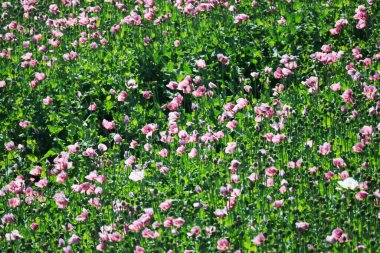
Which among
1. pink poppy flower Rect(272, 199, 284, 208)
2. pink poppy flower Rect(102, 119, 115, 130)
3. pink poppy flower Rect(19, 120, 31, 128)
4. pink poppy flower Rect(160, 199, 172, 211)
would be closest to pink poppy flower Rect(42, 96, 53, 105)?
pink poppy flower Rect(19, 120, 31, 128)

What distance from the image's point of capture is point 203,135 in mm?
6594

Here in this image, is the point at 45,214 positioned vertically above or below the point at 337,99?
below

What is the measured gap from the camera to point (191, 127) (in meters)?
6.96

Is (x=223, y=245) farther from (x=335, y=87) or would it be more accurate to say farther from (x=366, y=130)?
(x=335, y=87)

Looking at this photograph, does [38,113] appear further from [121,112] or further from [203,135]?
[203,135]

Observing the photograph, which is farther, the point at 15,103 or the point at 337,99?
the point at 15,103

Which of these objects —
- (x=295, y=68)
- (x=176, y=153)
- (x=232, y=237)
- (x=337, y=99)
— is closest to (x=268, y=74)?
(x=295, y=68)

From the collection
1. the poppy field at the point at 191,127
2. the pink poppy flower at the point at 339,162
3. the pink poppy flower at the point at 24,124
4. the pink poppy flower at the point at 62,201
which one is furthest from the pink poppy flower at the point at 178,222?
the pink poppy flower at the point at 24,124

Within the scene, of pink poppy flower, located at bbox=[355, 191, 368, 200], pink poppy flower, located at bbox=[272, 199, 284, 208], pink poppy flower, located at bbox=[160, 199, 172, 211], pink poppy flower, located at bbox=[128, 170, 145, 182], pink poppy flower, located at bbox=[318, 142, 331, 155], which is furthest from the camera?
pink poppy flower, located at bbox=[128, 170, 145, 182]

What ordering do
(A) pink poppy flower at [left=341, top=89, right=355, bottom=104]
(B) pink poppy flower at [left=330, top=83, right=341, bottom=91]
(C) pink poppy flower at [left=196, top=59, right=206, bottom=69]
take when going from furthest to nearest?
1. (C) pink poppy flower at [left=196, top=59, right=206, bottom=69]
2. (B) pink poppy flower at [left=330, top=83, right=341, bottom=91]
3. (A) pink poppy flower at [left=341, top=89, right=355, bottom=104]

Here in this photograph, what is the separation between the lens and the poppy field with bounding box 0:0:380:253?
546 centimetres

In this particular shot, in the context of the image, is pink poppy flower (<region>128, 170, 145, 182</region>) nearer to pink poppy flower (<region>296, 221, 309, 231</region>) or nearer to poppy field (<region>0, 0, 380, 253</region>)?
poppy field (<region>0, 0, 380, 253</region>)

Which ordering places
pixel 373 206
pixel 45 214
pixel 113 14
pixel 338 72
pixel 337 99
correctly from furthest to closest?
pixel 113 14, pixel 338 72, pixel 337 99, pixel 45 214, pixel 373 206

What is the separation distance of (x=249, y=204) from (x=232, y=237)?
1.13 ft
